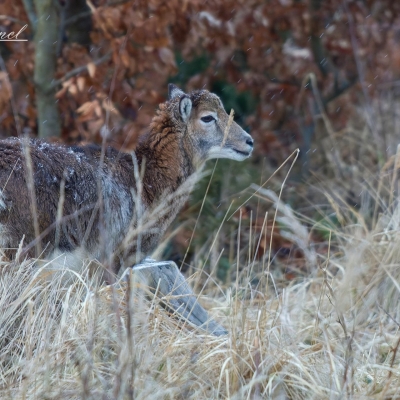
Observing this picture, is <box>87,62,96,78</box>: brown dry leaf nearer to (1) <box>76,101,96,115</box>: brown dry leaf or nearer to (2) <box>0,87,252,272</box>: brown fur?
(1) <box>76,101,96,115</box>: brown dry leaf

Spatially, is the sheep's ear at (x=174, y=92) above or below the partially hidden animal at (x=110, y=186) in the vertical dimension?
above

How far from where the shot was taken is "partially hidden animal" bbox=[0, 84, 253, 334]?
16.4 feet

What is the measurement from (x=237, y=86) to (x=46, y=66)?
11.4ft

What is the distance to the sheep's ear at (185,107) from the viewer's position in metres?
6.27

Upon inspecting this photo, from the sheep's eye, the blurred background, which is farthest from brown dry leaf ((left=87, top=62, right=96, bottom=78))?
the sheep's eye

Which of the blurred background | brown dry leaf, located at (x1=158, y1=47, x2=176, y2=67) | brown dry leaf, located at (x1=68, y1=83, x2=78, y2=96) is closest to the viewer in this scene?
brown dry leaf, located at (x1=68, y1=83, x2=78, y2=96)

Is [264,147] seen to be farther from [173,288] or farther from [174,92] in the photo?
[173,288]

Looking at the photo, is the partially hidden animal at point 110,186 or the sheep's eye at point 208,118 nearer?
the partially hidden animal at point 110,186

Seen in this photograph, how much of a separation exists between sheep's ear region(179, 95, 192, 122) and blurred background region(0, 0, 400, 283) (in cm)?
57

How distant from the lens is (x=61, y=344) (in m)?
3.89

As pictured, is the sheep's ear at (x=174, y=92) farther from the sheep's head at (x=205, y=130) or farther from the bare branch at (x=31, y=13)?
the bare branch at (x=31, y=13)

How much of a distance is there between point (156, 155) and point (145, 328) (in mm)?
2420

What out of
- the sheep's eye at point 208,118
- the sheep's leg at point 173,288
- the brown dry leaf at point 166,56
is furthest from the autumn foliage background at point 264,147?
the sheep's eye at point 208,118

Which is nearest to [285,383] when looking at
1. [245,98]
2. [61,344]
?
[61,344]
